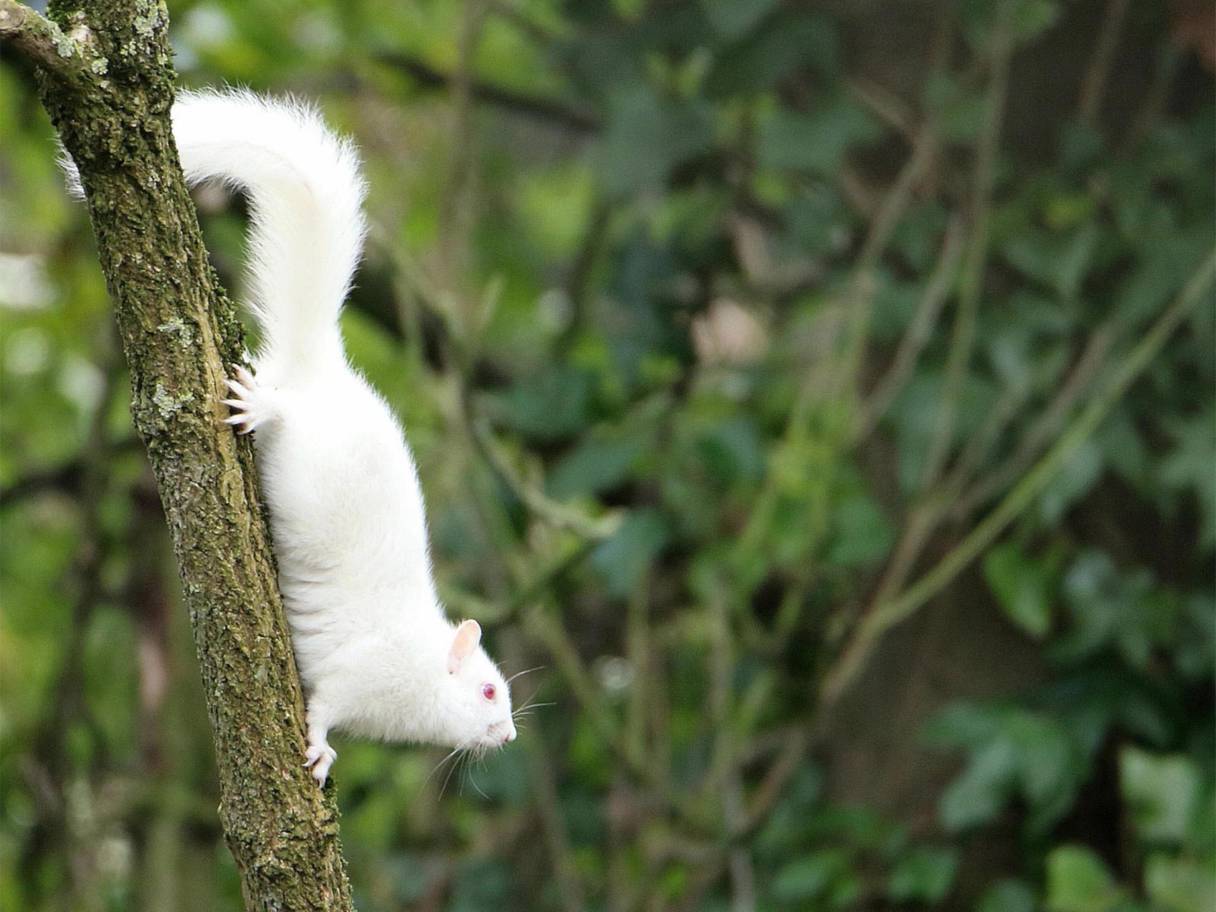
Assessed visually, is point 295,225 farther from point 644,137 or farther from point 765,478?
point 765,478

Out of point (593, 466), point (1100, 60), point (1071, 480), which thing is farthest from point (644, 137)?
point (1071, 480)

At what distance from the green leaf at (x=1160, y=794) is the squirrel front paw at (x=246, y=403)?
87.6 inches

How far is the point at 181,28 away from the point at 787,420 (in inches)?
74.7

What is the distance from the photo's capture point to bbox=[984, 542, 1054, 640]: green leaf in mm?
3490

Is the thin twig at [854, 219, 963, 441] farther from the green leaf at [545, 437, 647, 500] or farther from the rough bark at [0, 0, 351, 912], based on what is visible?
the rough bark at [0, 0, 351, 912]

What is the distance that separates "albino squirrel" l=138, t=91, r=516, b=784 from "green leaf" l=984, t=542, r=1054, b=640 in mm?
1889

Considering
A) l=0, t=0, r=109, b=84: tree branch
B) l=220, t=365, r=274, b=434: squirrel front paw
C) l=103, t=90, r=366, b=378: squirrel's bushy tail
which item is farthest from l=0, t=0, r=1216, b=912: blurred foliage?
l=0, t=0, r=109, b=84: tree branch

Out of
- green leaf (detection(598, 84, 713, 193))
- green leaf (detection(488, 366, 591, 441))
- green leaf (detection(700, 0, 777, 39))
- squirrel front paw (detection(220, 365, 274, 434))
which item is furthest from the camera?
green leaf (detection(488, 366, 591, 441))

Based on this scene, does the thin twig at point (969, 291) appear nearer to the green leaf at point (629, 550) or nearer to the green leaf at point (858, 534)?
the green leaf at point (858, 534)

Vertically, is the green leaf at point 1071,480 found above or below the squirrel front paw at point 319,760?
above

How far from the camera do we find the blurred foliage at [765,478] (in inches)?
137

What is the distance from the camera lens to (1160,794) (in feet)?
10.5

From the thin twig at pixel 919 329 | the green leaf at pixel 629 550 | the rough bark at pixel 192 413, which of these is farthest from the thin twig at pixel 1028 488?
the rough bark at pixel 192 413

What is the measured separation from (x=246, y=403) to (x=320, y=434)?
175 millimetres
